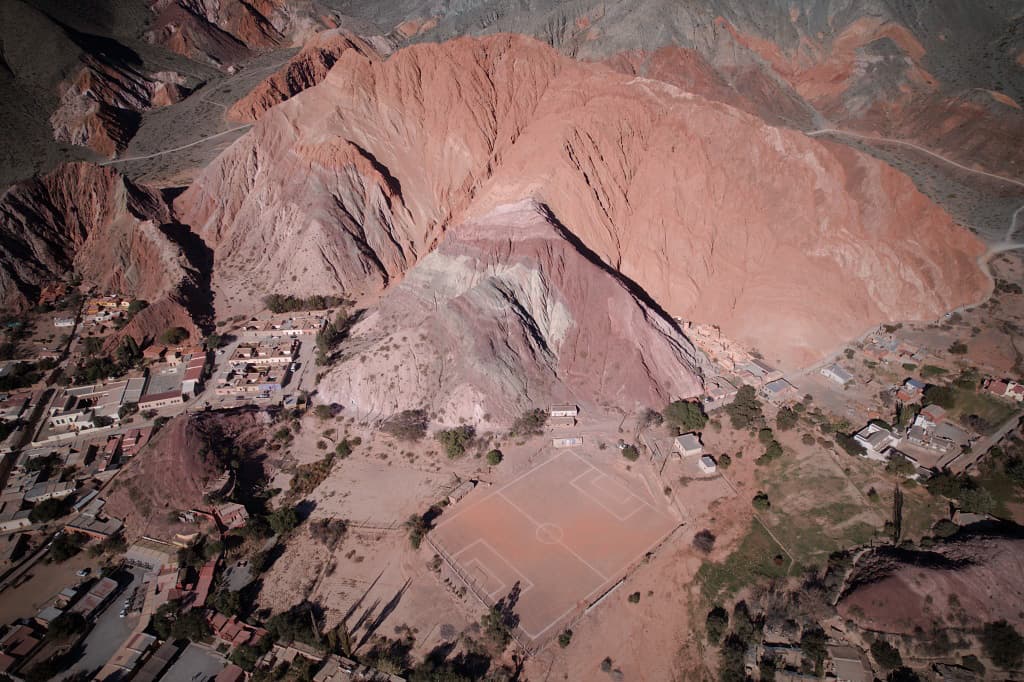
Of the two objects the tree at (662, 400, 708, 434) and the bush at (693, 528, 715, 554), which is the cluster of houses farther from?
the bush at (693, 528, 715, 554)

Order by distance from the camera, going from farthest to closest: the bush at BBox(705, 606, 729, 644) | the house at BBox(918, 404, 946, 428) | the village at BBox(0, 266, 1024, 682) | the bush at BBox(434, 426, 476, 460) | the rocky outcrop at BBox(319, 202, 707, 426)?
the rocky outcrop at BBox(319, 202, 707, 426)
the house at BBox(918, 404, 946, 428)
the bush at BBox(434, 426, 476, 460)
the village at BBox(0, 266, 1024, 682)
the bush at BBox(705, 606, 729, 644)

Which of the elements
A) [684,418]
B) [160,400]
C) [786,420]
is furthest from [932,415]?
[160,400]

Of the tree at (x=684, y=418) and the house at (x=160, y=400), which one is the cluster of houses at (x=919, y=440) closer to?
the tree at (x=684, y=418)

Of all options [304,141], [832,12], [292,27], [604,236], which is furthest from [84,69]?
[832,12]

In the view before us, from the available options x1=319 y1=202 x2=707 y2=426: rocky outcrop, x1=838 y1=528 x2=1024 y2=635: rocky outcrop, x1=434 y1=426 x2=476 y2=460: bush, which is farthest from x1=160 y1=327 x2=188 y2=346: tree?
x1=838 y1=528 x2=1024 y2=635: rocky outcrop

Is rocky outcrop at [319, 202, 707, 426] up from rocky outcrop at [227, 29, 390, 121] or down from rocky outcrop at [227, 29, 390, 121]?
down

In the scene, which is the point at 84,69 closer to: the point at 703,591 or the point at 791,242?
the point at 791,242

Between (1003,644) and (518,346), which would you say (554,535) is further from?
(1003,644)
